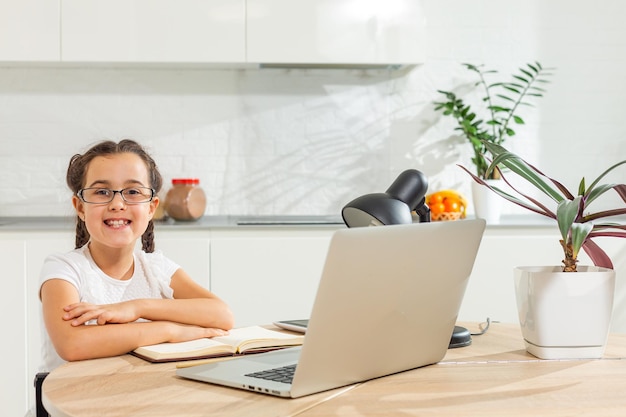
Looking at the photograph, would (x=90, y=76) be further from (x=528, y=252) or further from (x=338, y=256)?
(x=338, y=256)

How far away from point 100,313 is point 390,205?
60 centimetres

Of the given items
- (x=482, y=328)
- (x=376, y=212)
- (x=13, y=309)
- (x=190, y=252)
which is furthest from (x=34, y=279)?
(x=376, y=212)

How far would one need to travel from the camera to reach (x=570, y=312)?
5.05ft

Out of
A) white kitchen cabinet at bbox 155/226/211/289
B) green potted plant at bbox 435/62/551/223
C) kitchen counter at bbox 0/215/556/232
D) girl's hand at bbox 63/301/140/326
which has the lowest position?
white kitchen cabinet at bbox 155/226/211/289

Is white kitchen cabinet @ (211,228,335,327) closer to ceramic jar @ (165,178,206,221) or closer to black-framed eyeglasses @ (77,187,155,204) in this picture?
ceramic jar @ (165,178,206,221)

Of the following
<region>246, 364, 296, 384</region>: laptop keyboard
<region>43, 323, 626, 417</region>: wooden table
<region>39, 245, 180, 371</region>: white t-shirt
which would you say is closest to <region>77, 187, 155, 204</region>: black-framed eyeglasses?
<region>39, 245, 180, 371</region>: white t-shirt

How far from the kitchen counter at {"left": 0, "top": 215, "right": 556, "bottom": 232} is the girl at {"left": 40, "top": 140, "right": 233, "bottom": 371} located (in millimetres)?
1249

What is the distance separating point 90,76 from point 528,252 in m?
2.09

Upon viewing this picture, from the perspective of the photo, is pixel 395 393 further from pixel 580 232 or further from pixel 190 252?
pixel 190 252

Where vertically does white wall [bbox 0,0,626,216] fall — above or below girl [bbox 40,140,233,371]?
above

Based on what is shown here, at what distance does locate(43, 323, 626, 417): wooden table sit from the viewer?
118 cm

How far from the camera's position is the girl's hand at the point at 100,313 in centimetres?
168

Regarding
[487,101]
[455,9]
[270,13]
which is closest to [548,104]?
[487,101]

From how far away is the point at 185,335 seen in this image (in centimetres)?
169
